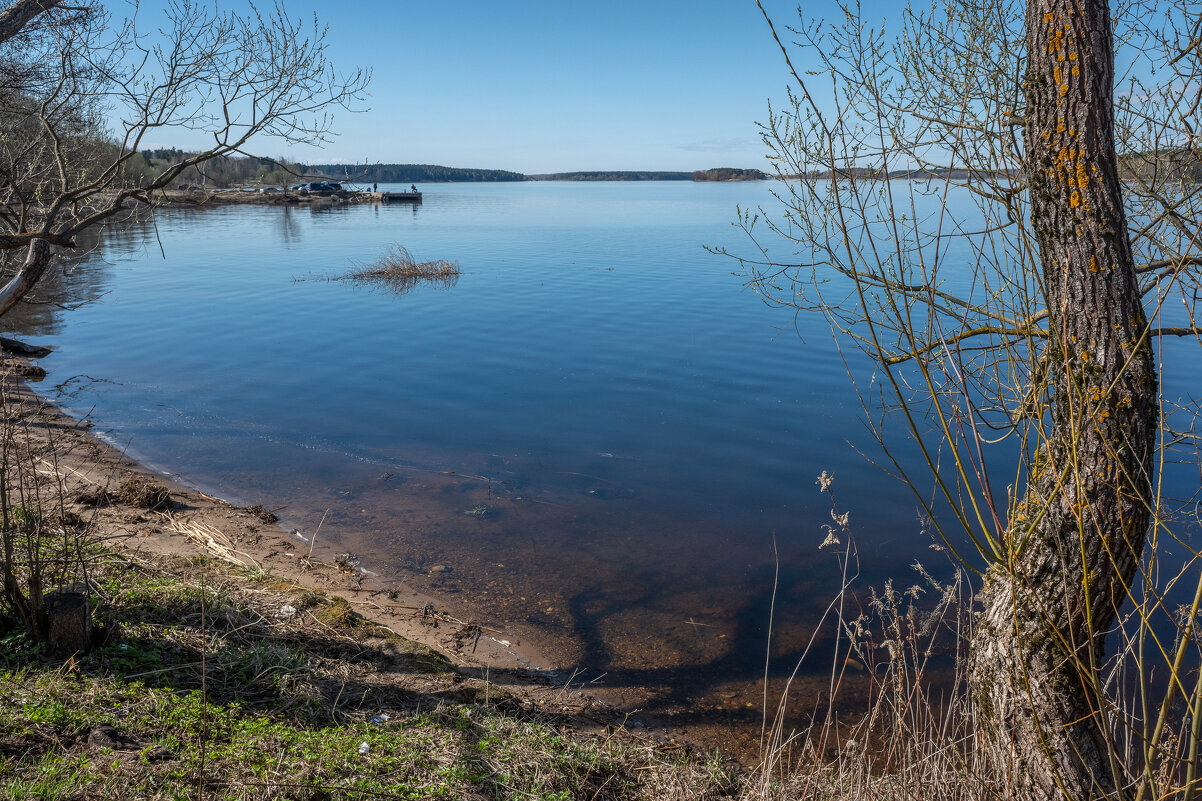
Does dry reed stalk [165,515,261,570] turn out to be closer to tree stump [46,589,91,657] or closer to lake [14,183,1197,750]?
lake [14,183,1197,750]

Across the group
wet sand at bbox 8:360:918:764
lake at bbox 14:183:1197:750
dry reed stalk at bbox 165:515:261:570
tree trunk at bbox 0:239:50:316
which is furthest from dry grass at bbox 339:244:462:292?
tree trunk at bbox 0:239:50:316

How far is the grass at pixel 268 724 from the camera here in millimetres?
3703

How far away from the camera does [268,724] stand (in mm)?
4305

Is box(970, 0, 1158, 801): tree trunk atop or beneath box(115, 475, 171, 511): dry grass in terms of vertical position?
atop

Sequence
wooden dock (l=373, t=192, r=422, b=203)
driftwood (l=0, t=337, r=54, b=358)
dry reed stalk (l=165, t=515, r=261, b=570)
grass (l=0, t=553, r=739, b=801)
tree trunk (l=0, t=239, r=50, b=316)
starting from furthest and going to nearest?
1. wooden dock (l=373, t=192, r=422, b=203)
2. driftwood (l=0, t=337, r=54, b=358)
3. dry reed stalk (l=165, t=515, r=261, b=570)
4. tree trunk (l=0, t=239, r=50, b=316)
5. grass (l=0, t=553, r=739, b=801)

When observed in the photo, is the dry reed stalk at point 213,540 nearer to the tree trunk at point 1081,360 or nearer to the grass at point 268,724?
the grass at point 268,724

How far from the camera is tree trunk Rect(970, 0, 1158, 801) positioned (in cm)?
304

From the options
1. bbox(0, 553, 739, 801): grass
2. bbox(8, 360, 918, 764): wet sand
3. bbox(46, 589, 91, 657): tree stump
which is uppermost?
bbox(46, 589, 91, 657): tree stump

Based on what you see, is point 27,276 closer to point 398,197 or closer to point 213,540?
point 213,540

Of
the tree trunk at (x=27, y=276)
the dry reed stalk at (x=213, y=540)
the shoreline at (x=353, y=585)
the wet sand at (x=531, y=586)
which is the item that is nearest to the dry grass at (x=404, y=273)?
the wet sand at (x=531, y=586)

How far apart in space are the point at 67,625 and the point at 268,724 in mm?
1472

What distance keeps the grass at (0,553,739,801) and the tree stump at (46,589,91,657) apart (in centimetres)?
10

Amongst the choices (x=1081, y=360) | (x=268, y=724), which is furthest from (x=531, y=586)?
(x=1081, y=360)

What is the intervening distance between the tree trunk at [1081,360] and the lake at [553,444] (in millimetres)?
3148
